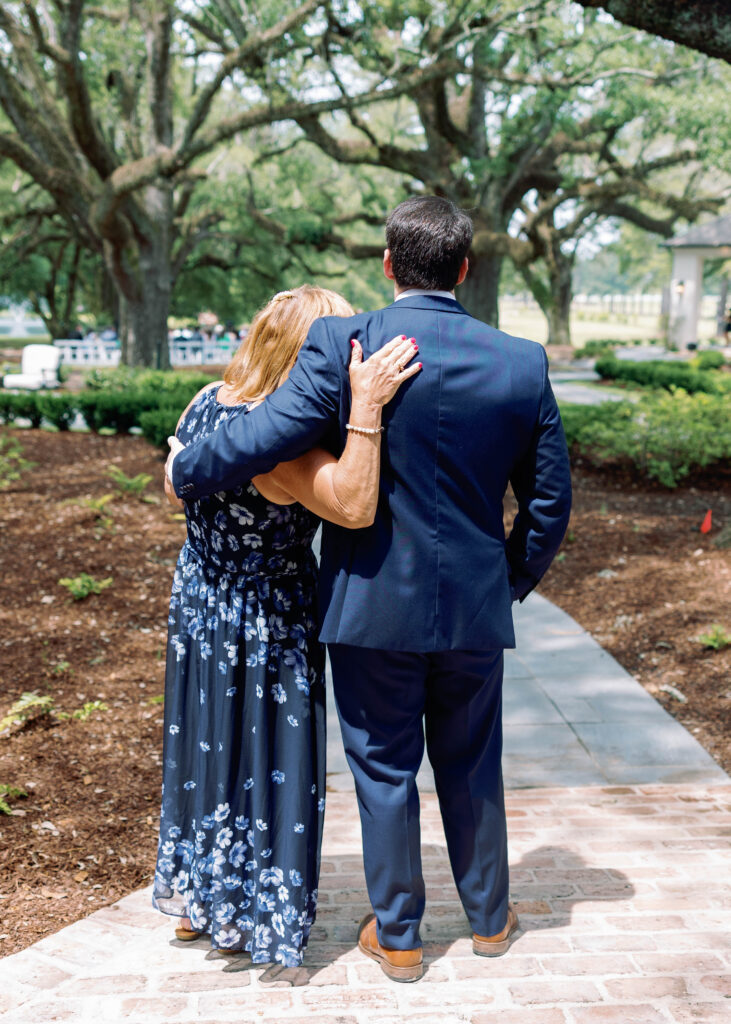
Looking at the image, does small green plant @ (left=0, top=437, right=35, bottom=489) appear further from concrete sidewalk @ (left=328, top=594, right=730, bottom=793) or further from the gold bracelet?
the gold bracelet

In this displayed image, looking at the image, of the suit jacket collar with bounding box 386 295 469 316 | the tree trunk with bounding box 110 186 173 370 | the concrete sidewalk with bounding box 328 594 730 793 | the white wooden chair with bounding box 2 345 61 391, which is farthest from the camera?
the white wooden chair with bounding box 2 345 61 391

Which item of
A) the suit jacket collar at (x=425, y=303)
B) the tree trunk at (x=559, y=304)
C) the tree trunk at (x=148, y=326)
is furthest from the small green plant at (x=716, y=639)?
the tree trunk at (x=559, y=304)

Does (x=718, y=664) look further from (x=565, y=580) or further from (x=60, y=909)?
(x=60, y=909)

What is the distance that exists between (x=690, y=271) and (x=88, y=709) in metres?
39.9

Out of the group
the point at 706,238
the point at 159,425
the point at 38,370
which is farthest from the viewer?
the point at 706,238

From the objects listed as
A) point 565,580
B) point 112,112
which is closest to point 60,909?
point 565,580

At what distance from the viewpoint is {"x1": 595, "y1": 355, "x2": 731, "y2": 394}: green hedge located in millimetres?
21333

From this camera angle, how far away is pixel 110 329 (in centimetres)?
3928

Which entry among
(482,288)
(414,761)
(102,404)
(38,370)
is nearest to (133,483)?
(102,404)

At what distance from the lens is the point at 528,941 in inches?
115

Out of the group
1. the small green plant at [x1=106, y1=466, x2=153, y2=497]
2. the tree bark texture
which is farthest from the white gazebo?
the tree bark texture

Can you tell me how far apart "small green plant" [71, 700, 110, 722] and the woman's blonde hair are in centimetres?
257

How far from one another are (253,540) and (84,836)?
5.54 feet

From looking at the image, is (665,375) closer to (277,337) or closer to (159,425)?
(159,425)
